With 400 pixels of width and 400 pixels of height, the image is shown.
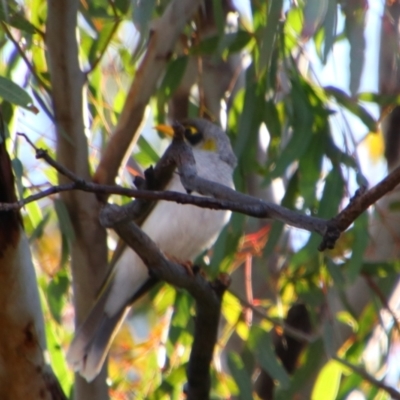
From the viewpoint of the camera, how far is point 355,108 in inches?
105

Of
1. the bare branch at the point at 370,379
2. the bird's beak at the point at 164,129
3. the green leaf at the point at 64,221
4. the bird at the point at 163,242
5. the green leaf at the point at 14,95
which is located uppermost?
the bird's beak at the point at 164,129

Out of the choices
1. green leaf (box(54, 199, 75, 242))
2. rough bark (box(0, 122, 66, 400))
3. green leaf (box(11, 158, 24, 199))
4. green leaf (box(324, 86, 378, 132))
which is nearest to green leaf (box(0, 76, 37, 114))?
rough bark (box(0, 122, 66, 400))

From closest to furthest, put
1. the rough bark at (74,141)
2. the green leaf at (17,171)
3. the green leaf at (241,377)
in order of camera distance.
→ the green leaf at (17,171), the rough bark at (74,141), the green leaf at (241,377)

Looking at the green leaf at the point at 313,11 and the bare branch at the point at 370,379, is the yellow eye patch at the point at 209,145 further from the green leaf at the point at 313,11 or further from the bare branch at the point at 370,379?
the green leaf at the point at 313,11

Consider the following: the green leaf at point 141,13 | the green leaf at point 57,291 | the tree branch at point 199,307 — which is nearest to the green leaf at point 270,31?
the green leaf at point 141,13

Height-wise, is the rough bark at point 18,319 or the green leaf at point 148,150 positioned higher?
the green leaf at point 148,150

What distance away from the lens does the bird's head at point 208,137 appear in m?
2.88

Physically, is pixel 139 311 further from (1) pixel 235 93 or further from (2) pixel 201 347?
(2) pixel 201 347

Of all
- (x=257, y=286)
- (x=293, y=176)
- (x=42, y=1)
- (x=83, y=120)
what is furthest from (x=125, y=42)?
(x=257, y=286)

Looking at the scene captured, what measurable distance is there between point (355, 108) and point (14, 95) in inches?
50.8

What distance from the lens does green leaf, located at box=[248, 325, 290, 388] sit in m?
2.65

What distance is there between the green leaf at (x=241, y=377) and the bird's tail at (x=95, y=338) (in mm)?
407


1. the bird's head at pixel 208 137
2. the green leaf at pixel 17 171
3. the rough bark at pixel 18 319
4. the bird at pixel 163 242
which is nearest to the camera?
the rough bark at pixel 18 319

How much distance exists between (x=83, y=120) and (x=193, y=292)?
83cm
